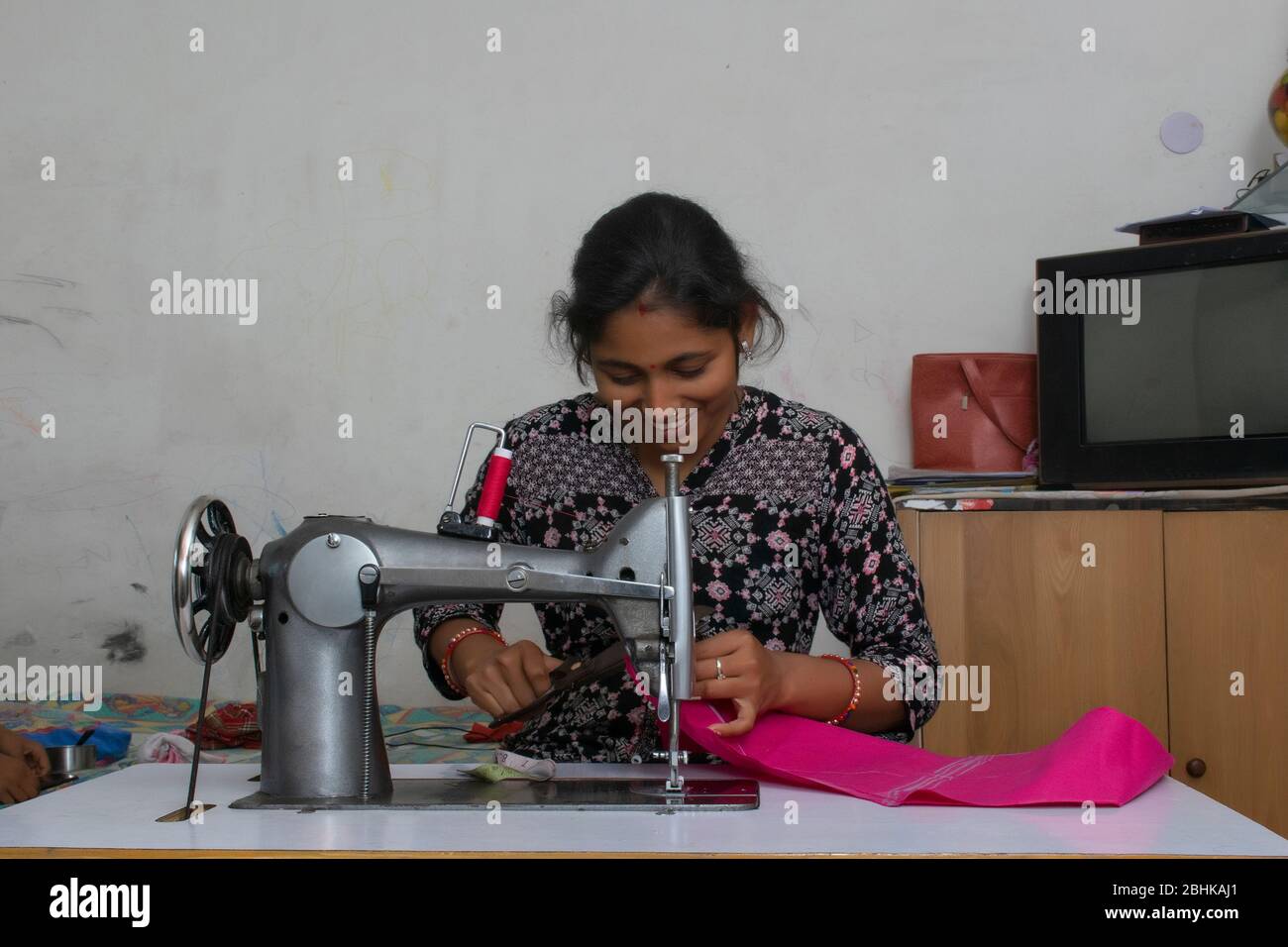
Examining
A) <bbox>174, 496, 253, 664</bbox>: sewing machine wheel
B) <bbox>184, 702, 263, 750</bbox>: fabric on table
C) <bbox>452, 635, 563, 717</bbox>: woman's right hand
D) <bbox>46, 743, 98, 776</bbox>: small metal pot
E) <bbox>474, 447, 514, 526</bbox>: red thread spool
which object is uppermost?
<bbox>474, 447, 514, 526</bbox>: red thread spool

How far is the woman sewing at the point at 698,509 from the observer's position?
159cm

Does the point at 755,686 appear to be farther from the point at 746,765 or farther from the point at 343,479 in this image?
the point at 343,479

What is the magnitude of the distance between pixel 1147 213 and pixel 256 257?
2.20 meters

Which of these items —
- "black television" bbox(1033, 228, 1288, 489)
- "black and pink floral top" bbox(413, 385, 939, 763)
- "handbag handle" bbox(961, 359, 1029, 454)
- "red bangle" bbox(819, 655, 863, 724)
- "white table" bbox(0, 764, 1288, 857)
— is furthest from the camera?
"handbag handle" bbox(961, 359, 1029, 454)

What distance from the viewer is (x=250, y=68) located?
3293mm

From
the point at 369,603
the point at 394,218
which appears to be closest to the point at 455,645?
the point at 369,603

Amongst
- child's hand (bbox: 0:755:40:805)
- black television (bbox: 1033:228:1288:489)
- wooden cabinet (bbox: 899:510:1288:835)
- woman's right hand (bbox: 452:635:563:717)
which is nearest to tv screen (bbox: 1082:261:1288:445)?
black television (bbox: 1033:228:1288:489)

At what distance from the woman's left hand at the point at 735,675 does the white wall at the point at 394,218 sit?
1.85m

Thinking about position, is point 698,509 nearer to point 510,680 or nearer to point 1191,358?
point 510,680

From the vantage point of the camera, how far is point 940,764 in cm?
132

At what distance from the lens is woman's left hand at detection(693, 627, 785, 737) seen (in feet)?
4.44

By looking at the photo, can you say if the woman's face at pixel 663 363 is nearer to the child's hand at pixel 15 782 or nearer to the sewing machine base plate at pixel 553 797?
the sewing machine base plate at pixel 553 797

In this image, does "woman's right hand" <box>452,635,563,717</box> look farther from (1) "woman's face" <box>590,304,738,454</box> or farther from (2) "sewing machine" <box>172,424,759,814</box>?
(1) "woman's face" <box>590,304,738,454</box>

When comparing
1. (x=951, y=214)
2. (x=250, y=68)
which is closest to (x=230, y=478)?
(x=250, y=68)
